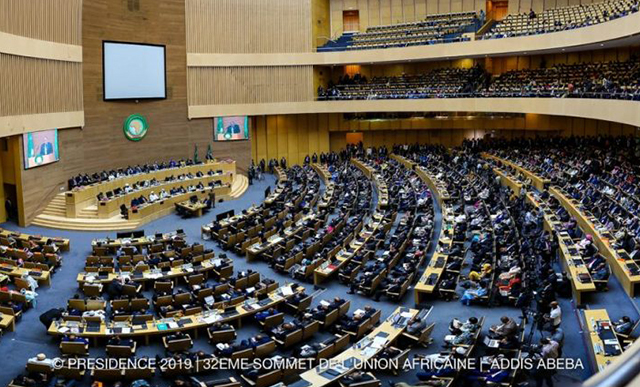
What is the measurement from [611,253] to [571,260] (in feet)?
3.03

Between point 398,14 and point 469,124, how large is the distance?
890cm

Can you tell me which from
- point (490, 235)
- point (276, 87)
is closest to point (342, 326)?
point (490, 235)

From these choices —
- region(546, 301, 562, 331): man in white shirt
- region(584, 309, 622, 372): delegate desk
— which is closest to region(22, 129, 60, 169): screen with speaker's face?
region(546, 301, 562, 331): man in white shirt

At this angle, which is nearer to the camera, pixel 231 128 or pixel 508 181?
pixel 508 181

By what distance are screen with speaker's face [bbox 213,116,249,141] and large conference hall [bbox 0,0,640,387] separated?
9cm

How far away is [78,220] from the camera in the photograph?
2389 cm

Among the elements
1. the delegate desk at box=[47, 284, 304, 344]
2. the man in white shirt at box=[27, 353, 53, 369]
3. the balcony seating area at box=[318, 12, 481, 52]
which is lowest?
the man in white shirt at box=[27, 353, 53, 369]

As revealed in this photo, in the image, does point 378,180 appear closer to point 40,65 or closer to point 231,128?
point 231,128

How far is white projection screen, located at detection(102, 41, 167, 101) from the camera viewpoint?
29547 millimetres

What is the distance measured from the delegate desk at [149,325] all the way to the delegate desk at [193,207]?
39.0 ft

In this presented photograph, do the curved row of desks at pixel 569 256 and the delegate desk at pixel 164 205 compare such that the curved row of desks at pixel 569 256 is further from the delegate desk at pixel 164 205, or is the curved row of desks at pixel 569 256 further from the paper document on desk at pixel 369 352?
the delegate desk at pixel 164 205

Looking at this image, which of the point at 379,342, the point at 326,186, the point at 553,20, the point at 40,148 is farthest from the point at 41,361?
the point at 553,20

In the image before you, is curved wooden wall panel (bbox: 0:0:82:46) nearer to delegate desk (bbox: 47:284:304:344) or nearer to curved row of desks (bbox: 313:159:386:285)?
delegate desk (bbox: 47:284:304:344)

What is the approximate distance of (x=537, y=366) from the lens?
924 centimetres
